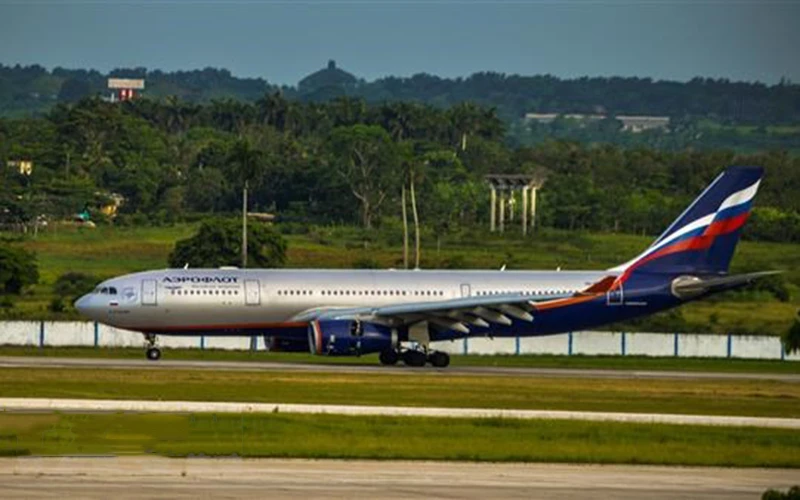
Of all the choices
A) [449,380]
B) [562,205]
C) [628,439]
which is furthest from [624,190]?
[628,439]

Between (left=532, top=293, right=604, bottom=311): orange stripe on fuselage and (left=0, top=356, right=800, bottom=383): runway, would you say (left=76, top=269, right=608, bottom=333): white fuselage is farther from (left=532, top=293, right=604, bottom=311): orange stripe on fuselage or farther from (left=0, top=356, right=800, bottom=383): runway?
(left=0, top=356, right=800, bottom=383): runway

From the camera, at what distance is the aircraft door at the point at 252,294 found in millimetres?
66750

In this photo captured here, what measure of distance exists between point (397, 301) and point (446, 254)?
4868cm

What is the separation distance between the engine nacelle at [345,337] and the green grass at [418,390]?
11.6ft

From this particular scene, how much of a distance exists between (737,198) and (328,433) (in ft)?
114

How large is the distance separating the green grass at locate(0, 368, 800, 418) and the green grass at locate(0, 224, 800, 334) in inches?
990

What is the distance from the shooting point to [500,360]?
73.8 m

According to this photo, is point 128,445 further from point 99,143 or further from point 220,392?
point 99,143

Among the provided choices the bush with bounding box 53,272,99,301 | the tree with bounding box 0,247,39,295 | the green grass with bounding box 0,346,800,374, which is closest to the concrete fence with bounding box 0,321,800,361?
the green grass with bounding box 0,346,800,374

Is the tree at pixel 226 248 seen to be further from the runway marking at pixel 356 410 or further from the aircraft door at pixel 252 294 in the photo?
the runway marking at pixel 356 410

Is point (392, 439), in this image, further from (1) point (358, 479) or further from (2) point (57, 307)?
(2) point (57, 307)

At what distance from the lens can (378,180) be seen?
16775 cm

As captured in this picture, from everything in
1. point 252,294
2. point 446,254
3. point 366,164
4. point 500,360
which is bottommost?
point 500,360

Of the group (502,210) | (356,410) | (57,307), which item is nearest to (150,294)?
(57,307)
